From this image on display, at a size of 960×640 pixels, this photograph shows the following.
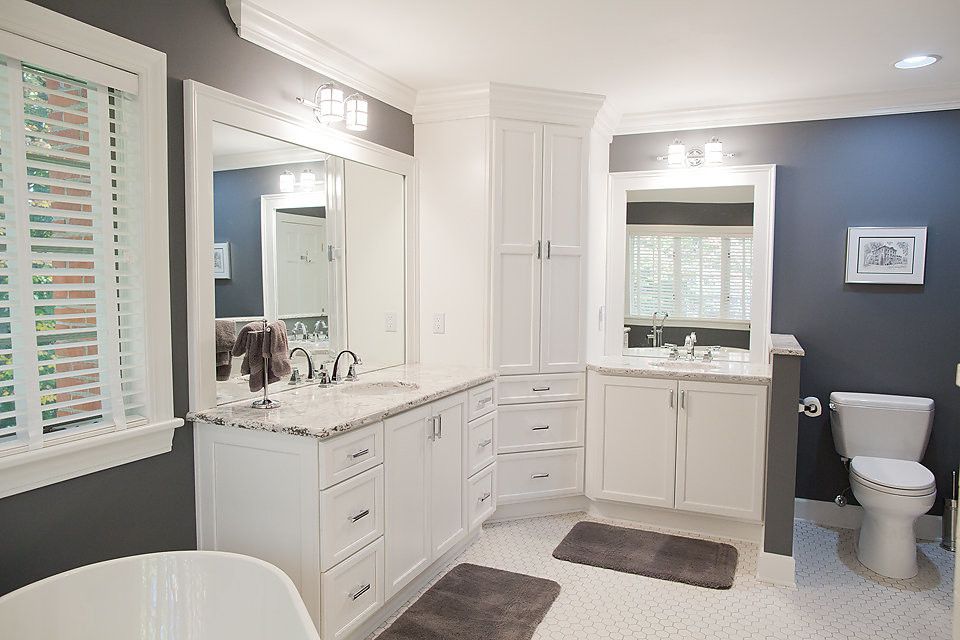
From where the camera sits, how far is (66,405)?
6.30ft

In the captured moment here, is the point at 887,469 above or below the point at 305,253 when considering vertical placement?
below

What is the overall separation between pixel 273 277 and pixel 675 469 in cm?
239

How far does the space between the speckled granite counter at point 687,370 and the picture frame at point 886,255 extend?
76 centimetres

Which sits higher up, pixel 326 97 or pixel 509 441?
pixel 326 97

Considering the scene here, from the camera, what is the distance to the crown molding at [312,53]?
8.14ft

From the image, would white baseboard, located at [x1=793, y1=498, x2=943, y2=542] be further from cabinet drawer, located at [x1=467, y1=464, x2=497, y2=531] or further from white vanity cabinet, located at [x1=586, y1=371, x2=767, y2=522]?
cabinet drawer, located at [x1=467, y1=464, x2=497, y2=531]

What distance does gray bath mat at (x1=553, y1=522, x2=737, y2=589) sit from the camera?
10.2 ft

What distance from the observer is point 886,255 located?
11.9ft

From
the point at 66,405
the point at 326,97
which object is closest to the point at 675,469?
the point at 326,97

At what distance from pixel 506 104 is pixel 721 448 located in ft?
7.31

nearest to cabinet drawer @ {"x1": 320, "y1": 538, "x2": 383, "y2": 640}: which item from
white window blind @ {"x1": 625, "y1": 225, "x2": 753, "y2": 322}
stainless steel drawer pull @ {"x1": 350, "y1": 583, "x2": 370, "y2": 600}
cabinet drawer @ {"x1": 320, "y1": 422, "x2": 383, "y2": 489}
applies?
stainless steel drawer pull @ {"x1": 350, "y1": 583, "x2": 370, "y2": 600}

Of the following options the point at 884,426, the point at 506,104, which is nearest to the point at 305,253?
the point at 506,104

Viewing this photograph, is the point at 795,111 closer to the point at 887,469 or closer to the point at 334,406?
the point at 887,469

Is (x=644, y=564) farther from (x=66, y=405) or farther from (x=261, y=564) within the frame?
(x=66, y=405)
